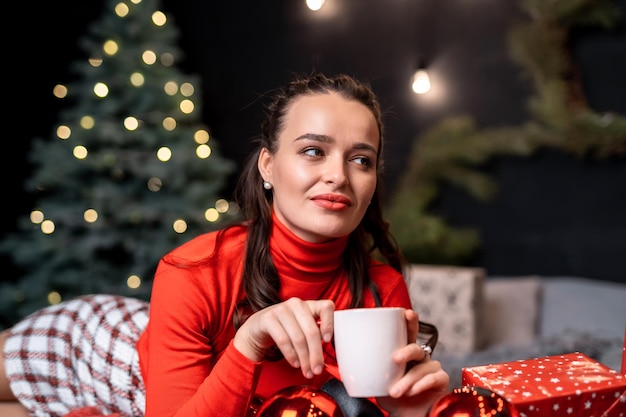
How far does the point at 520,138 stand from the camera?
3.25 m

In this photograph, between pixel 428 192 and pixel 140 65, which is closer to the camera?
pixel 140 65

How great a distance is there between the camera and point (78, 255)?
2963 millimetres

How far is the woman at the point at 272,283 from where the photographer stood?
865 mm

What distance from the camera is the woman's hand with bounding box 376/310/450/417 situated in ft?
2.39

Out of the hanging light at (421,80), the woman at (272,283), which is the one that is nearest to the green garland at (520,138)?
the hanging light at (421,80)

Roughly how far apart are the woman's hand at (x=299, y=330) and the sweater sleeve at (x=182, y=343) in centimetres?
15

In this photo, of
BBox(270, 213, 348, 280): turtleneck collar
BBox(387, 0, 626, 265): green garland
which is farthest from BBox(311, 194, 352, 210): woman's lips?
BBox(387, 0, 626, 265): green garland

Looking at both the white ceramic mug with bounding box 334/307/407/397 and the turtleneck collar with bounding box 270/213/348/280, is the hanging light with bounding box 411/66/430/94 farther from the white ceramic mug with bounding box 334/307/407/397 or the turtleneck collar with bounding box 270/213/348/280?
the white ceramic mug with bounding box 334/307/407/397

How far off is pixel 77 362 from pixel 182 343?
0.57 metres

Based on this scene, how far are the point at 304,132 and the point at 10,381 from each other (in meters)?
0.95

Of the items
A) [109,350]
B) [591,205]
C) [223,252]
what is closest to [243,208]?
[223,252]

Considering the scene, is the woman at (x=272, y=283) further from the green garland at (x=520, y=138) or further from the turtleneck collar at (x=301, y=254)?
the green garland at (x=520, y=138)

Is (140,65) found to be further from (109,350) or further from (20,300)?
(109,350)

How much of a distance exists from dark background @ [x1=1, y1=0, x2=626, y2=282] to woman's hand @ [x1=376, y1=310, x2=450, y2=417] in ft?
8.68
